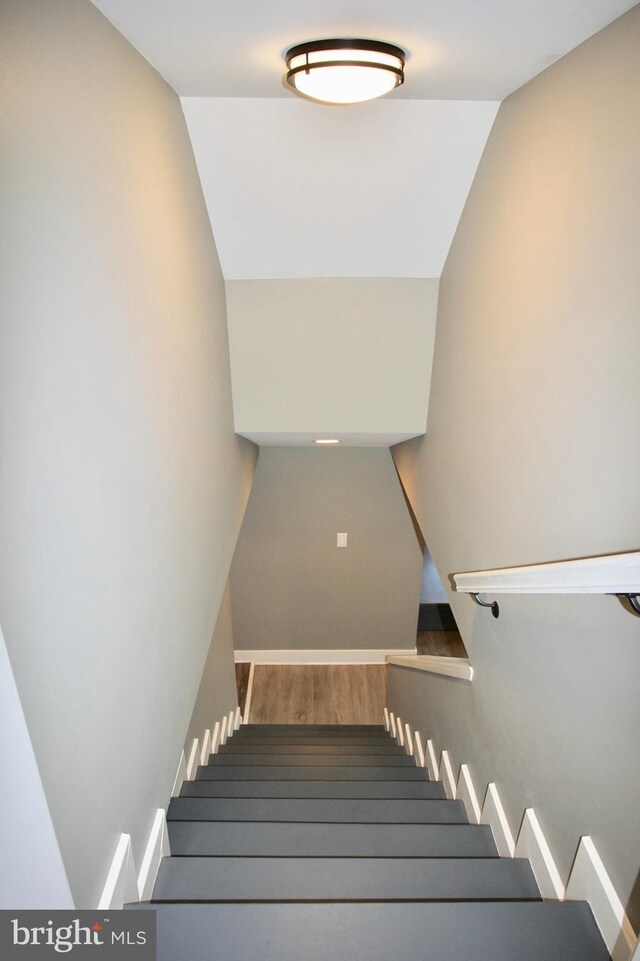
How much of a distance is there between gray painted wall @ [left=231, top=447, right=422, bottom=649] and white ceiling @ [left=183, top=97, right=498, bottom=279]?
2.16 metres

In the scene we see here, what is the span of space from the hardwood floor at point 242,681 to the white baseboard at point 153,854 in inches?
139

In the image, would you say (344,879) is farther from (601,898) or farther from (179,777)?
(179,777)

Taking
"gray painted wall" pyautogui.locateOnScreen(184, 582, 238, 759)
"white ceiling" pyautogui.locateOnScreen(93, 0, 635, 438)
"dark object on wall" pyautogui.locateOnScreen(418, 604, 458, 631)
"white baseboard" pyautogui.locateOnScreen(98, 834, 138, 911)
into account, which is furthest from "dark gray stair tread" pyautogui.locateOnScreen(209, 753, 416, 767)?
"dark object on wall" pyautogui.locateOnScreen(418, 604, 458, 631)

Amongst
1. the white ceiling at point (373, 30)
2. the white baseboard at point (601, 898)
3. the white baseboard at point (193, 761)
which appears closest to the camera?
the white baseboard at point (601, 898)

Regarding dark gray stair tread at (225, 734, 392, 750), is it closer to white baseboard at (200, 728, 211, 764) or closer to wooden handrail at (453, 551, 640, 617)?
white baseboard at (200, 728, 211, 764)

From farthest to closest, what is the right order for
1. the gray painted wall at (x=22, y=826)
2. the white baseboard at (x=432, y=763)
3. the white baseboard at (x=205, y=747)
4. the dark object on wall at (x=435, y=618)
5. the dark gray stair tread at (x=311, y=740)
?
the dark object on wall at (x=435, y=618), the dark gray stair tread at (x=311, y=740), the white baseboard at (x=205, y=747), the white baseboard at (x=432, y=763), the gray painted wall at (x=22, y=826)

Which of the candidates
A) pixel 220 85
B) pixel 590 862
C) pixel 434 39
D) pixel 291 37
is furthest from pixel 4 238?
pixel 590 862

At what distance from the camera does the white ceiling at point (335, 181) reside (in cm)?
239

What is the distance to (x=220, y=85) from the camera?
2.14m

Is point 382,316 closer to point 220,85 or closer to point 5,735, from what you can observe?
point 220,85

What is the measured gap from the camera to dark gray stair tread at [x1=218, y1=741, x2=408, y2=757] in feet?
11.4

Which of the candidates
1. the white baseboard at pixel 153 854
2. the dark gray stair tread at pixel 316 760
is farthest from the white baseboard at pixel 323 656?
the white baseboard at pixel 153 854

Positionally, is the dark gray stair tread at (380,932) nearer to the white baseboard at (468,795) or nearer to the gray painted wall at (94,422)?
the gray painted wall at (94,422)

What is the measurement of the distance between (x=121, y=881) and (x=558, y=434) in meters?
1.52
